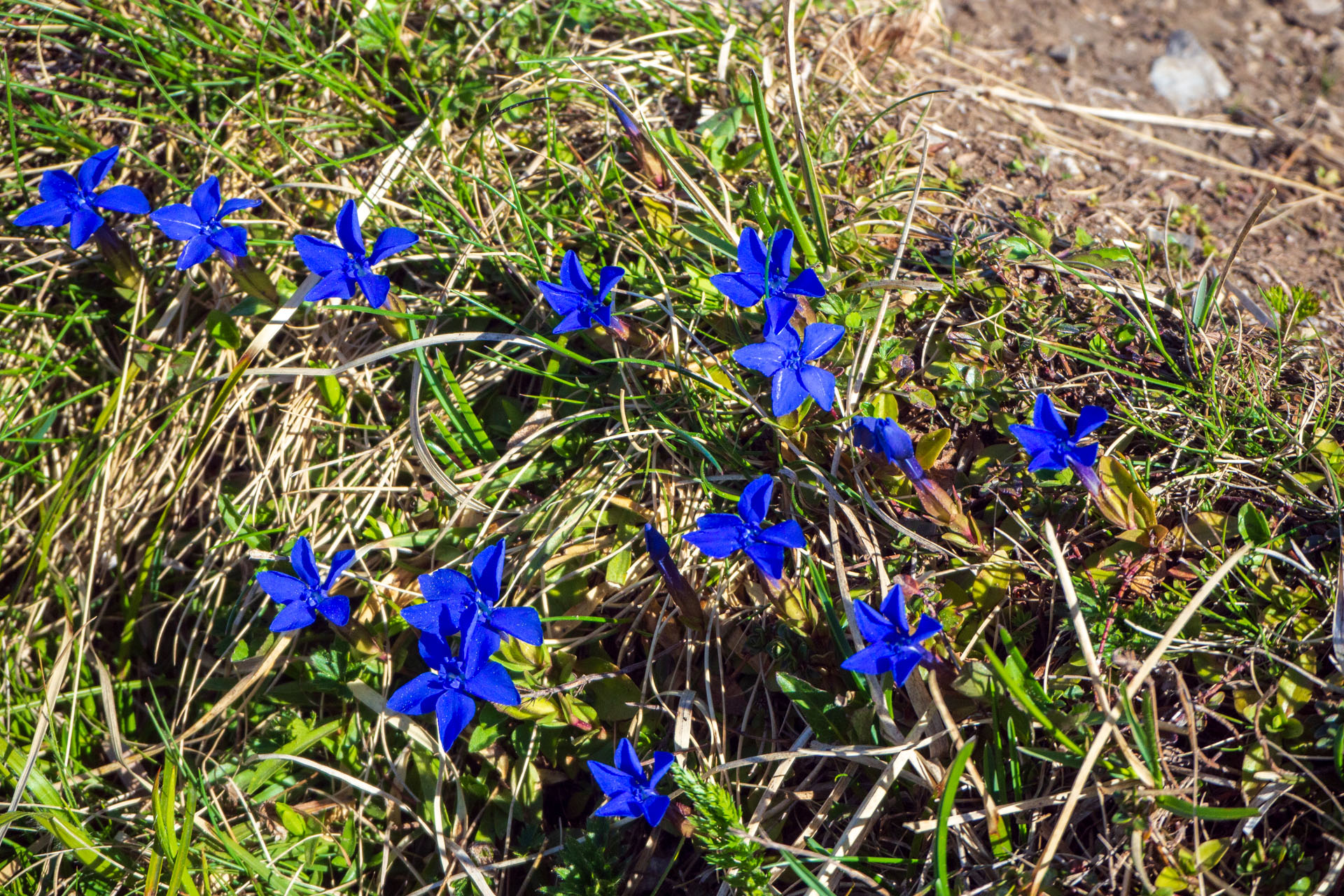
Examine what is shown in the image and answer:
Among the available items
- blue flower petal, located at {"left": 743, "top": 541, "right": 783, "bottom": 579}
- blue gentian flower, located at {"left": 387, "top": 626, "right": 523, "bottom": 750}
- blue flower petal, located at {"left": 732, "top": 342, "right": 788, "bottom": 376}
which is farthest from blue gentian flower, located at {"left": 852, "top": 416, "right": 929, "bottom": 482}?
blue gentian flower, located at {"left": 387, "top": 626, "right": 523, "bottom": 750}

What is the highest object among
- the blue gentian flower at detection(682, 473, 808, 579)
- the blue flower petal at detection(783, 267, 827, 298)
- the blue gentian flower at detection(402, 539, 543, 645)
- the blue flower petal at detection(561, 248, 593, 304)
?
the blue flower petal at detection(783, 267, 827, 298)

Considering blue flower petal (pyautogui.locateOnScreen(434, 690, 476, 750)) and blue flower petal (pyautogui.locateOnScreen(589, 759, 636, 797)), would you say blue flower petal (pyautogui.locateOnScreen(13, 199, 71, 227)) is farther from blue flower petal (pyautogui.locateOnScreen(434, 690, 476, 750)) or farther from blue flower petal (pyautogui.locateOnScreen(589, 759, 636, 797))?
blue flower petal (pyautogui.locateOnScreen(589, 759, 636, 797))

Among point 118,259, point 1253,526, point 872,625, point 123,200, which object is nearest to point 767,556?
point 872,625

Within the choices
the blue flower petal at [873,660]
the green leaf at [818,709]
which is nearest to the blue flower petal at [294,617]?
the green leaf at [818,709]

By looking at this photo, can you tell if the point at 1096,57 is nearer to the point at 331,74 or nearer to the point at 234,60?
the point at 331,74

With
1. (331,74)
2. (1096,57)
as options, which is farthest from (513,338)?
(1096,57)

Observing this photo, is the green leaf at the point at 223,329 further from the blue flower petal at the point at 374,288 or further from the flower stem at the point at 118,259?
the blue flower petal at the point at 374,288

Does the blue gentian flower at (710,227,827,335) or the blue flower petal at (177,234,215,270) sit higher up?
the blue gentian flower at (710,227,827,335)
